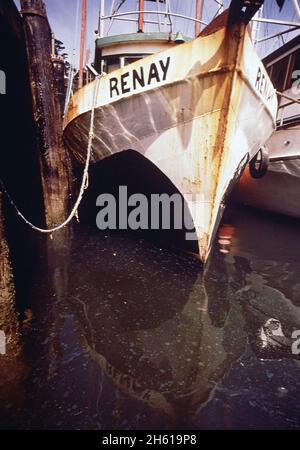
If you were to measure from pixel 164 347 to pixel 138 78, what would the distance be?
12.5 ft

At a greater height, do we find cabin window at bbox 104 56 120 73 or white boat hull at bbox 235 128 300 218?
cabin window at bbox 104 56 120 73

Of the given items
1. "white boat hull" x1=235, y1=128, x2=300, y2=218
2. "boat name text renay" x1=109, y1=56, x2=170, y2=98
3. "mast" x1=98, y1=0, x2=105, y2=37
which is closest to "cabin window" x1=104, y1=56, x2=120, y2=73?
"mast" x1=98, y1=0, x2=105, y2=37

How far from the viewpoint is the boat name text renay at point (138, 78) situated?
4.05 m

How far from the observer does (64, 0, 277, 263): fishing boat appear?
3.73 metres

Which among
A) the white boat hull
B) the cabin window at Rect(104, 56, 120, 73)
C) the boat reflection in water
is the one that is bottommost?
the boat reflection in water

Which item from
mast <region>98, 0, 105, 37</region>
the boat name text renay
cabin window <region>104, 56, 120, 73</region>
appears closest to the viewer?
the boat name text renay

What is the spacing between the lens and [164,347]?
2957 mm

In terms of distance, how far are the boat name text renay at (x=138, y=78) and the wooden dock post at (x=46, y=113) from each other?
69.0 inches

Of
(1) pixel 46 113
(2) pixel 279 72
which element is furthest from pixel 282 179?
(1) pixel 46 113

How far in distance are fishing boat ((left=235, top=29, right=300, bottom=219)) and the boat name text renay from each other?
347 cm

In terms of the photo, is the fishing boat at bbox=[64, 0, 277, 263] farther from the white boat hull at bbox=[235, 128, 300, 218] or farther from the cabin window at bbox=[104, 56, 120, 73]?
the white boat hull at bbox=[235, 128, 300, 218]

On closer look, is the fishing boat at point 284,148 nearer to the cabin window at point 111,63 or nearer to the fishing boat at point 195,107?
the fishing boat at point 195,107
